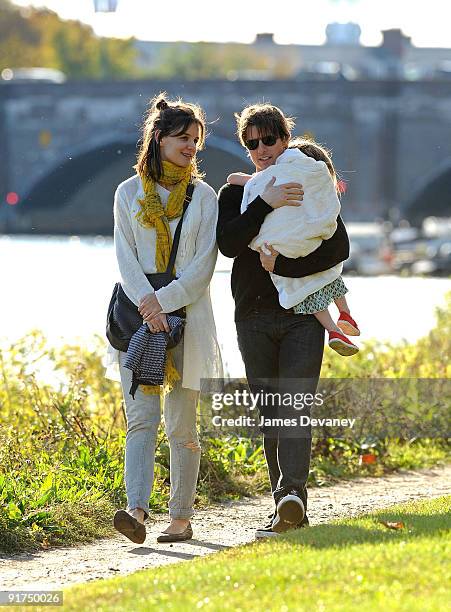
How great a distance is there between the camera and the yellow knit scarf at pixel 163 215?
5.05 metres

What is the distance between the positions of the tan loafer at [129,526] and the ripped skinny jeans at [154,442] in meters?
0.10

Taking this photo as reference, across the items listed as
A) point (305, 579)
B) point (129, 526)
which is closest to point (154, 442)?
point (129, 526)

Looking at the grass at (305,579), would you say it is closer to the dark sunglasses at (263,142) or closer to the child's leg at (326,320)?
the child's leg at (326,320)

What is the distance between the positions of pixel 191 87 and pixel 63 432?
45.8 m

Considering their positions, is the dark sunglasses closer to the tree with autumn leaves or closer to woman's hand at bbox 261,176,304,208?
woman's hand at bbox 261,176,304,208

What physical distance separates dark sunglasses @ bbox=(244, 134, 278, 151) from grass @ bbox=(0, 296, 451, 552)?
5.25ft

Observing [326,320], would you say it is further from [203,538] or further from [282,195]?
[203,538]

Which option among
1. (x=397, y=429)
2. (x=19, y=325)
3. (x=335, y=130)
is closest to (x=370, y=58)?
(x=335, y=130)

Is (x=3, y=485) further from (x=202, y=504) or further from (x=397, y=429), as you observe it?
(x=397, y=429)

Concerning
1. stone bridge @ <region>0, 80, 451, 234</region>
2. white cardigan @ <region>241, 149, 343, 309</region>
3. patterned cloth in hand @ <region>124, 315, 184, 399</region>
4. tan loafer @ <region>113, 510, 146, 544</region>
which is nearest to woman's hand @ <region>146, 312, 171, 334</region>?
patterned cloth in hand @ <region>124, 315, 184, 399</region>

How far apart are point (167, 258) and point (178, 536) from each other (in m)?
1.04

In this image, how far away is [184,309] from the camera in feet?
16.8

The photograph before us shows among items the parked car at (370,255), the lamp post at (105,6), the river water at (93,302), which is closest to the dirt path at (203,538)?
the river water at (93,302)

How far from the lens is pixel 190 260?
5.10m
